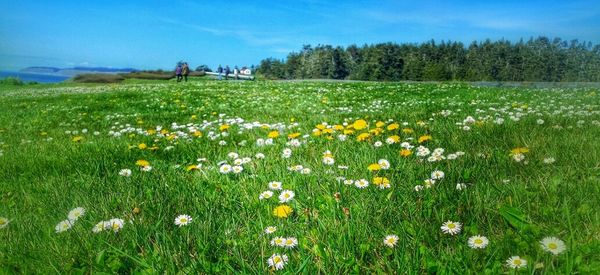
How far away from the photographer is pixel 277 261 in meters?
1.96

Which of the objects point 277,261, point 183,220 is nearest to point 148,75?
point 183,220

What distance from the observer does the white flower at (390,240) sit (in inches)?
82.4

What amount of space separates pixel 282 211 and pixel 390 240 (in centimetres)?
75

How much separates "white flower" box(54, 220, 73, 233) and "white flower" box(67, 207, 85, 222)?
1.5 inches

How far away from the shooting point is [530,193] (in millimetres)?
2551

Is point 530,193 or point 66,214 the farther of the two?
point 66,214

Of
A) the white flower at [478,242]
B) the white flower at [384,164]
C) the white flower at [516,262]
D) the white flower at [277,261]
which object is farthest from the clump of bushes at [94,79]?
the white flower at [516,262]

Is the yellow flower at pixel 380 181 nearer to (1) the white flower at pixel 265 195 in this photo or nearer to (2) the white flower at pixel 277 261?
(1) the white flower at pixel 265 195

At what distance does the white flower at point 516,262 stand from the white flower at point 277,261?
1045 millimetres

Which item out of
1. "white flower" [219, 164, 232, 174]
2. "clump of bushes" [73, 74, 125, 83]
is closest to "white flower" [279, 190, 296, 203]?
"white flower" [219, 164, 232, 174]

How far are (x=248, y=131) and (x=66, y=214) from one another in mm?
3508

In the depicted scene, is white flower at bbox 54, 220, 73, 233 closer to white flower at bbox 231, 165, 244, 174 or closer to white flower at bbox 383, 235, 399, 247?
white flower at bbox 231, 165, 244, 174

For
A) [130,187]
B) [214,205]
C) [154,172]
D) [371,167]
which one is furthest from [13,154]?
[371,167]

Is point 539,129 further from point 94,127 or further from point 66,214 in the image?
point 94,127
